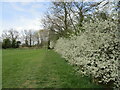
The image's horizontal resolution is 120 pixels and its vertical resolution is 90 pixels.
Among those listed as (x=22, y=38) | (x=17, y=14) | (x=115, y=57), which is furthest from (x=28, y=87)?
(x=22, y=38)

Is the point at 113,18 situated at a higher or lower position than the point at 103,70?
higher

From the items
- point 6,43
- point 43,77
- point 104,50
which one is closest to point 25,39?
point 6,43

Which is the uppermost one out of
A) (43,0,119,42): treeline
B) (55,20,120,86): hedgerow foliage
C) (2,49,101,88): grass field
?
(43,0,119,42): treeline

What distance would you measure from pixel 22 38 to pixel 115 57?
19971 mm

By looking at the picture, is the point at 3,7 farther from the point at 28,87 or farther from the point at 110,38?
the point at 110,38

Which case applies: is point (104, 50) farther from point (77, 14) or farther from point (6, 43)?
point (6, 43)

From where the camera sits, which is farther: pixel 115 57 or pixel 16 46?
pixel 16 46

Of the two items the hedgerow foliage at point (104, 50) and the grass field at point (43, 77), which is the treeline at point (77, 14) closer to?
the hedgerow foliage at point (104, 50)

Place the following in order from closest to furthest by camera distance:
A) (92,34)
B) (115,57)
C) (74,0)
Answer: (115,57) < (92,34) < (74,0)

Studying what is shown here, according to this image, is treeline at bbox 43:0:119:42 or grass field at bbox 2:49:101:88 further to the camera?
grass field at bbox 2:49:101:88

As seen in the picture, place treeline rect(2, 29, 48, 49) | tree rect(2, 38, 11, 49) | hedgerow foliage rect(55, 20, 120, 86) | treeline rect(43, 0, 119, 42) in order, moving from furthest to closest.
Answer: tree rect(2, 38, 11, 49) → treeline rect(2, 29, 48, 49) → treeline rect(43, 0, 119, 42) → hedgerow foliage rect(55, 20, 120, 86)

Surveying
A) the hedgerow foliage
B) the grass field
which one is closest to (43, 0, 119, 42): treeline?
the hedgerow foliage

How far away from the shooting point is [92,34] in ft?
9.78

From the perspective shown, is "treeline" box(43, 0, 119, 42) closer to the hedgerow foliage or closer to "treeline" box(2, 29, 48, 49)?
the hedgerow foliage
